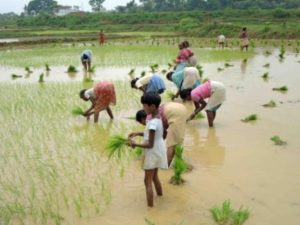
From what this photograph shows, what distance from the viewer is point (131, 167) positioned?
5.88 m

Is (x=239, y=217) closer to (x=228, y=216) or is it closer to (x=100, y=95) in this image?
(x=228, y=216)

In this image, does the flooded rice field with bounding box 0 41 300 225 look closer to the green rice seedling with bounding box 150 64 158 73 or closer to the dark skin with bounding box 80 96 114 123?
the dark skin with bounding box 80 96 114 123

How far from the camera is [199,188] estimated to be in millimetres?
5145

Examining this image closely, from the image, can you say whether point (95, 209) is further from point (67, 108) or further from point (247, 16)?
point (247, 16)

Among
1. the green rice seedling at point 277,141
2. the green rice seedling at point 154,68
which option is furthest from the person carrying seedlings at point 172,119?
the green rice seedling at point 154,68

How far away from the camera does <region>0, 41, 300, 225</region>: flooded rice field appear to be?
4.55 m

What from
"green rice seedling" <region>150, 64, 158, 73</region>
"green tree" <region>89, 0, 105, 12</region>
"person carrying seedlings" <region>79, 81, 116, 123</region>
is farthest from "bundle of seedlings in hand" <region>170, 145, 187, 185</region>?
"green tree" <region>89, 0, 105, 12</region>

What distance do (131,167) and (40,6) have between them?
371 feet

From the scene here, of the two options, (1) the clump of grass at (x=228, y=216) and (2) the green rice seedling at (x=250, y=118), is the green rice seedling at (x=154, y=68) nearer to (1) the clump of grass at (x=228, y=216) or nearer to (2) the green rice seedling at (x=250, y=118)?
(2) the green rice seedling at (x=250, y=118)

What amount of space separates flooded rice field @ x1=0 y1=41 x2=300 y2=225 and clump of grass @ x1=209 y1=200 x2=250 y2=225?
0.33ft

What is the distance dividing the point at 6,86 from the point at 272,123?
8.25 m

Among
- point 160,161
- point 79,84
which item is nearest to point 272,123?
point 160,161

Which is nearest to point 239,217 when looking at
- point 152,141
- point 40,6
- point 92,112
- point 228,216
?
point 228,216

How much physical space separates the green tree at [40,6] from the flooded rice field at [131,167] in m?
107
